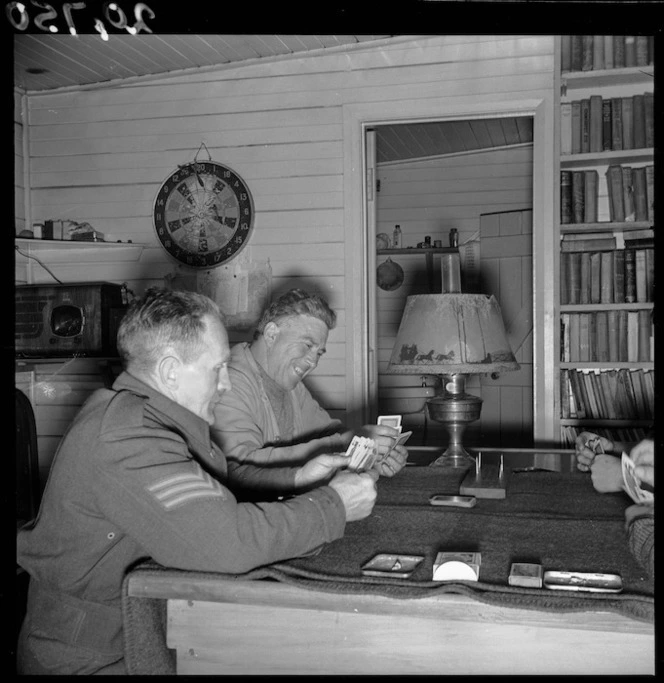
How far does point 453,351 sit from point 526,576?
1.33 meters

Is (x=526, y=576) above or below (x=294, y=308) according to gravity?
below

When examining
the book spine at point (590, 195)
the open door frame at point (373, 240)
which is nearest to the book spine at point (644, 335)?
the open door frame at point (373, 240)

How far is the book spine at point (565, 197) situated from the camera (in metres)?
3.81

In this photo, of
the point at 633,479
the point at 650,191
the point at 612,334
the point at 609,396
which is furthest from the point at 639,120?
the point at 633,479

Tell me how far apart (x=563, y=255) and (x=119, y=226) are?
2.65m

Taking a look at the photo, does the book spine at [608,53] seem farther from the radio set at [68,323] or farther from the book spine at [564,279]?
the radio set at [68,323]

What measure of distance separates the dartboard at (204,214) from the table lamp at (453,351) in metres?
1.89

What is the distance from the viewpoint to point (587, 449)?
235cm

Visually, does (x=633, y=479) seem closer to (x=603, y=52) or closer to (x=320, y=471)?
(x=320, y=471)

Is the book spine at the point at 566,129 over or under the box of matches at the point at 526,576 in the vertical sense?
over

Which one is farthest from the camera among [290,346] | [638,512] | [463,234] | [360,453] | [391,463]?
[463,234]

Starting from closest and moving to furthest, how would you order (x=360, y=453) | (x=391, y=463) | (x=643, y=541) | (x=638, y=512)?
1. (x=643, y=541)
2. (x=638, y=512)
3. (x=360, y=453)
4. (x=391, y=463)

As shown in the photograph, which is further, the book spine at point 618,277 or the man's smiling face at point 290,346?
the book spine at point 618,277
